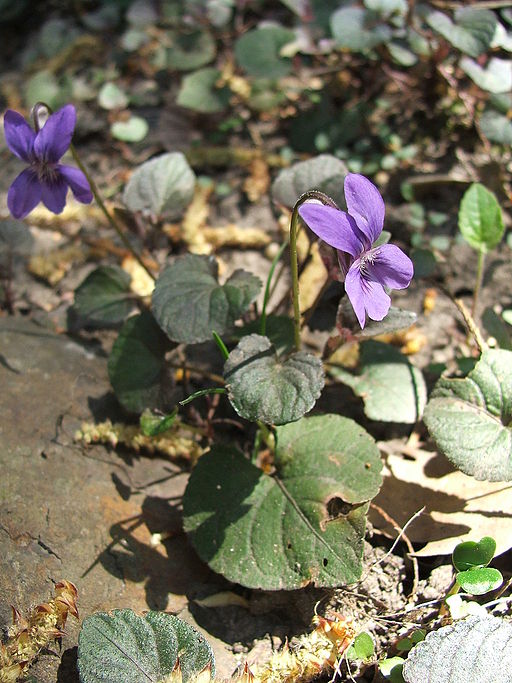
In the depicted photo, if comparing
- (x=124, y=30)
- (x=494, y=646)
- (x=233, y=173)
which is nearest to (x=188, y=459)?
(x=494, y=646)

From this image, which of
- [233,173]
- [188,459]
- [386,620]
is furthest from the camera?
[233,173]

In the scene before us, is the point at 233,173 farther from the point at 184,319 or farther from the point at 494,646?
the point at 494,646

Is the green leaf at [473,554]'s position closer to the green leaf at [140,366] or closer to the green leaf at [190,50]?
the green leaf at [140,366]

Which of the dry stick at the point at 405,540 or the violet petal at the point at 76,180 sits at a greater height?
the violet petal at the point at 76,180

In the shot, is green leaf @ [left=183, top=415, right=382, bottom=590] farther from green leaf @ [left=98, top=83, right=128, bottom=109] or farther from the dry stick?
green leaf @ [left=98, top=83, right=128, bottom=109]

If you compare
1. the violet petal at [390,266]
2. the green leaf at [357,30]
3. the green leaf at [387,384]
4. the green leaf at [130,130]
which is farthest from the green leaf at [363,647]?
the green leaf at [130,130]

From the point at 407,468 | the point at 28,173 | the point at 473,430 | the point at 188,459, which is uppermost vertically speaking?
the point at 28,173

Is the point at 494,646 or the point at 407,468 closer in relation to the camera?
the point at 494,646
